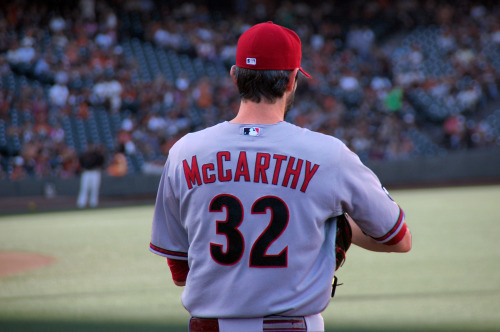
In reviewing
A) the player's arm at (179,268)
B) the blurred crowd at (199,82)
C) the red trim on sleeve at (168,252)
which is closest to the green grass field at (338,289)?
the player's arm at (179,268)

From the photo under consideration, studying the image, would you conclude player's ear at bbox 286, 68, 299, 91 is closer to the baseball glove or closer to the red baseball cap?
the red baseball cap

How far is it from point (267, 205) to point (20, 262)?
7.38 m

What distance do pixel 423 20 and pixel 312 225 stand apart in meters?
25.7

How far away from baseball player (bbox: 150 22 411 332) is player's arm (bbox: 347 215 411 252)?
0.04ft

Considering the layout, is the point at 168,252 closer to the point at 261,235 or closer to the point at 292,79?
the point at 261,235

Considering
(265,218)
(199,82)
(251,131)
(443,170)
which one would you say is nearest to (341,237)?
(265,218)

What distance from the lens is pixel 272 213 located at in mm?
1831

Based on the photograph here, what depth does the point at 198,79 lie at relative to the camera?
22391mm

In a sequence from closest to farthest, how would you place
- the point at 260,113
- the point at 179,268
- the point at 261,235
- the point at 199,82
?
the point at 261,235, the point at 260,113, the point at 179,268, the point at 199,82

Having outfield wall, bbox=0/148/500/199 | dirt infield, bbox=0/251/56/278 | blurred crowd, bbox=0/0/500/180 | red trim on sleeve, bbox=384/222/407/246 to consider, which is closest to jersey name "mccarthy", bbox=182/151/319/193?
red trim on sleeve, bbox=384/222/407/246

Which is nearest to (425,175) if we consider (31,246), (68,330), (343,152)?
(31,246)

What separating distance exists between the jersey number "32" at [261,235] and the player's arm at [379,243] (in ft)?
1.06

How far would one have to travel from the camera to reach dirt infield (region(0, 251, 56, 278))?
25.8 feet

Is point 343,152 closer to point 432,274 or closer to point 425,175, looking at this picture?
point 432,274
